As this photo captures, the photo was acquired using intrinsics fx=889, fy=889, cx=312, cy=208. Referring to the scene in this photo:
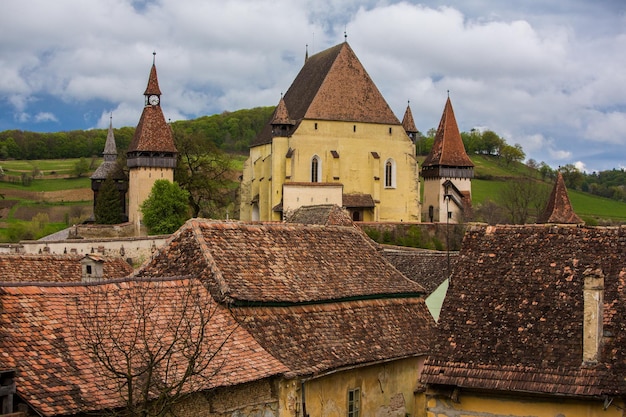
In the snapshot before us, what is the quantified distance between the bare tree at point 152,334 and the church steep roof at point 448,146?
2226 inches

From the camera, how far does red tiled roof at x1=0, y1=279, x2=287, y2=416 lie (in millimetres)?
12539

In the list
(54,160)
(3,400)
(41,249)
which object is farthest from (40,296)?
(54,160)

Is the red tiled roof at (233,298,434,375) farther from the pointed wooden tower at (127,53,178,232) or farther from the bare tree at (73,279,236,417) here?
the pointed wooden tower at (127,53,178,232)

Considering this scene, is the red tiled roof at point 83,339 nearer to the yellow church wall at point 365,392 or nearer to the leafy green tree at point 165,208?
the yellow church wall at point 365,392

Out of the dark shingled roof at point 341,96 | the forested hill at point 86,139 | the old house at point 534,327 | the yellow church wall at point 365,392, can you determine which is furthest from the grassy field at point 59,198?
the old house at point 534,327

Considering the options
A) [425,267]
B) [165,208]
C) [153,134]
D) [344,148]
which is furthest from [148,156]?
[425,267]

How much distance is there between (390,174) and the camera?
218 feet

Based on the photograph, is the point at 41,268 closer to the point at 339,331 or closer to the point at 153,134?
the point at 339,331

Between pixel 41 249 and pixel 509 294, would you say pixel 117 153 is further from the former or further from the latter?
pixel 509 294

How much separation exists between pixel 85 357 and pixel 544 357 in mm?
7240

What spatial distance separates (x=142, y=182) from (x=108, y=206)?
151 inches

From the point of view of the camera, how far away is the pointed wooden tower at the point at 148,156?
64.6 metres

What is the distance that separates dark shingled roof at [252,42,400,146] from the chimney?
1964 inches

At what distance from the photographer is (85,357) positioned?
1352 centimetres
